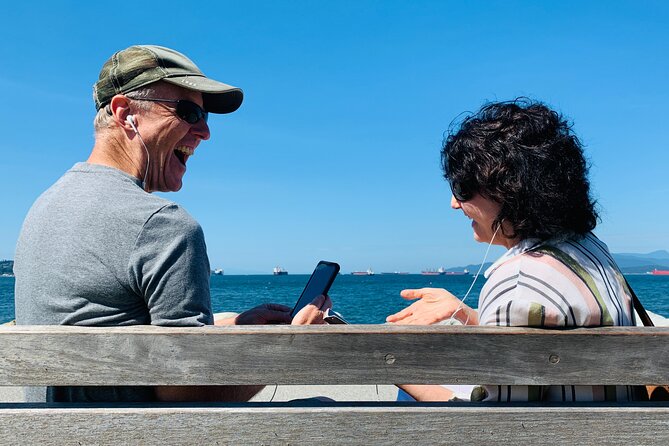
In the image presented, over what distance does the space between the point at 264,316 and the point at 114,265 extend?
69 centimetres

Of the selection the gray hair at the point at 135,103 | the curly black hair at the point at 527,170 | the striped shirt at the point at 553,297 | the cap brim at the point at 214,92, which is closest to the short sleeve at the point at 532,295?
the striped shirt at the point at 553,297

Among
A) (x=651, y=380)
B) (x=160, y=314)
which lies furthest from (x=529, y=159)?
(x=160, y=314)

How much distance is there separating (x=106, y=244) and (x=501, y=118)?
1460 millimetres

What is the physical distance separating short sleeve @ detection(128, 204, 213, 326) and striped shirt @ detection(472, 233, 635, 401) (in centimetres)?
90

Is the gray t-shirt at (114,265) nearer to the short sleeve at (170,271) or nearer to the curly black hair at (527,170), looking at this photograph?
the short sleeve at (170,271)

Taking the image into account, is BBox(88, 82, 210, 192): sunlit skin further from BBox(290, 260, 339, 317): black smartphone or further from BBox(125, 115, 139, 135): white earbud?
BBox(290, 260, 339, 317): black smartphone

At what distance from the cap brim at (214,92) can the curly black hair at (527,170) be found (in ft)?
3.31

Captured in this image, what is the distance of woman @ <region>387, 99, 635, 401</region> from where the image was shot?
186cm

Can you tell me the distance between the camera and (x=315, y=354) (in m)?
1.71

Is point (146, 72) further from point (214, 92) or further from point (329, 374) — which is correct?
point (329, 374)

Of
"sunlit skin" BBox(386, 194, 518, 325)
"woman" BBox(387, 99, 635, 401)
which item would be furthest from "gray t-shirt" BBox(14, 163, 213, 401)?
"woman" BBox(387, 99, 635, 401)

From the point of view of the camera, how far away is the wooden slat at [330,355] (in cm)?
170

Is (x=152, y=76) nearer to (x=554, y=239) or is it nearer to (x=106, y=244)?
(x=106, y=244)

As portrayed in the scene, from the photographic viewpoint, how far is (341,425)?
1.72m
